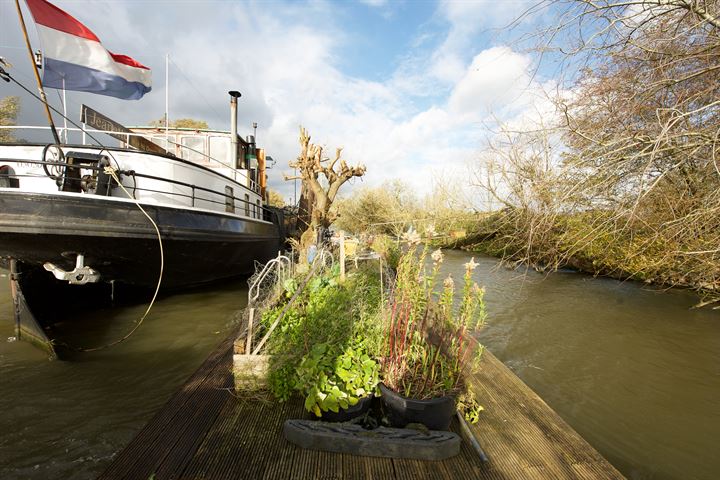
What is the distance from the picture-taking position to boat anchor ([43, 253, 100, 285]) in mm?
5148

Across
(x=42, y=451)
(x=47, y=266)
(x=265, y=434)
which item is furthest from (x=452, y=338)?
(x=47, y=266)

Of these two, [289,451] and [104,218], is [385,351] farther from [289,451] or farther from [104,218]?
[104,218]

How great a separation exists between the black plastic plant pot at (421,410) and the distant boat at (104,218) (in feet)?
14.8

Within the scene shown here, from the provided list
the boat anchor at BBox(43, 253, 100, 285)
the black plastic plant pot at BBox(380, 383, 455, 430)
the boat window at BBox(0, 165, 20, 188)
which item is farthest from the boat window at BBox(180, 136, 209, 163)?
the black plastic plant pot at BBox(380, 383, 455, 430)

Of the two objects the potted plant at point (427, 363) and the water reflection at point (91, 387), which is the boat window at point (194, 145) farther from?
the potted plant at point (427, 363)

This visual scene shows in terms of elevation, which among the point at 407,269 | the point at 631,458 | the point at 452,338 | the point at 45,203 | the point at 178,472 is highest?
the point at 45,203

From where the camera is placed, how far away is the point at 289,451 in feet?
7.72

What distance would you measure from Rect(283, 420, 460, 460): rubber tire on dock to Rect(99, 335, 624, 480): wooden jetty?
51mm

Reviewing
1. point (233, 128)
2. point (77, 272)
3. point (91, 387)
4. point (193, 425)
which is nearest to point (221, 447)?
point (193, 425)

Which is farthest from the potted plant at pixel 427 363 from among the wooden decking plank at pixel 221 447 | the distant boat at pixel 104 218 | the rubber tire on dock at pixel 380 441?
the distant boat at pixel 104 218

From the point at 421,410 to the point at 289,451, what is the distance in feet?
3.36

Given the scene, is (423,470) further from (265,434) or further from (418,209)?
(418,209)

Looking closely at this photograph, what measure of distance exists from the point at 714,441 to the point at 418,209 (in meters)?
25.6

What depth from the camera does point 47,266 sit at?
5129 millimetres
